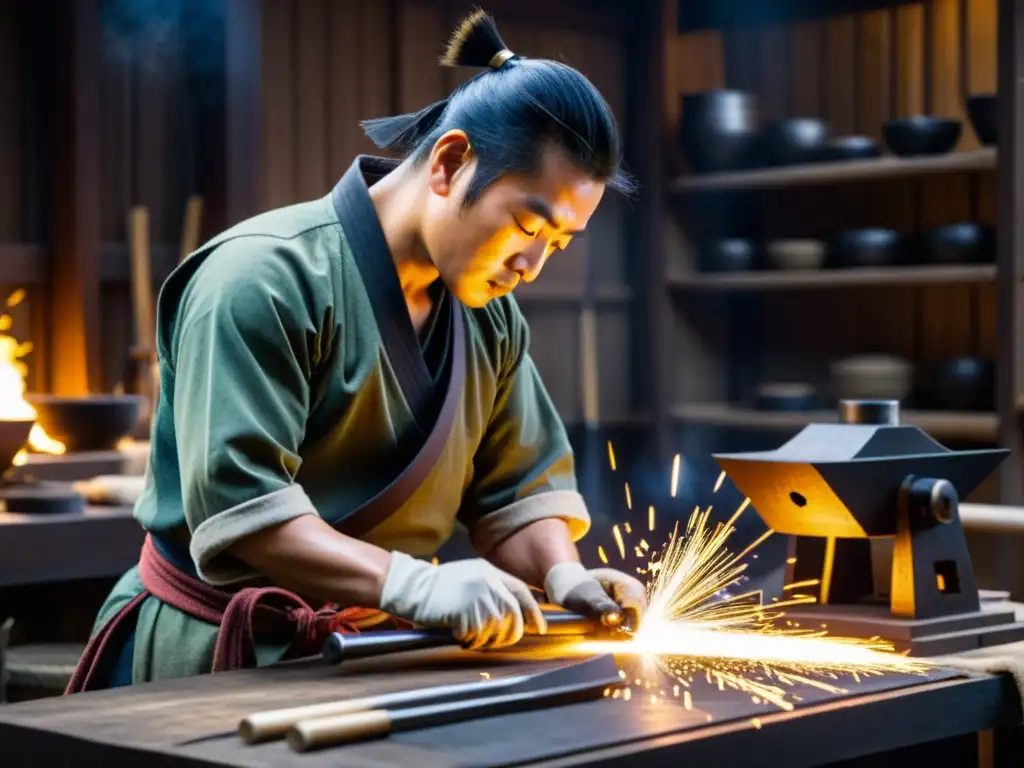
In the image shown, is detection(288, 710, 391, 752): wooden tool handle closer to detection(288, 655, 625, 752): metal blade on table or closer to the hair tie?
detection(288, 655, 625, 752): metal blade on table

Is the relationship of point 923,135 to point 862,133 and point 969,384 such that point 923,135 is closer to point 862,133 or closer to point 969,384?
point 862,133

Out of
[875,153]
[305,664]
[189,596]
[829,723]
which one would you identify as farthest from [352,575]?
[875,153]

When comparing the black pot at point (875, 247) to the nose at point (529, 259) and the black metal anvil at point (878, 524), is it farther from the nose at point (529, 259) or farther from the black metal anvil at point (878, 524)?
the nose at point (529, 259)

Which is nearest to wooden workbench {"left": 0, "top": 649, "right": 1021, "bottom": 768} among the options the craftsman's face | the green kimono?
the green kimono

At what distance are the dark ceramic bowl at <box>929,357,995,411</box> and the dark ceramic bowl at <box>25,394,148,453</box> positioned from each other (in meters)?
2.80

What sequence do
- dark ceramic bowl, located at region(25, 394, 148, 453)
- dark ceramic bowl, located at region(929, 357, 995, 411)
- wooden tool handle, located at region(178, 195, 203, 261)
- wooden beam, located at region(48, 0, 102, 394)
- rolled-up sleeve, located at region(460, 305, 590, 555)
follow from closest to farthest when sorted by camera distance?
1. rolled-up sleeve, located at region(460, 305, 590, 555)
2. dark ceramic bowl, located at region(25, 394, 148, 453)
3. wooden beam, located at region(48, 0, 102, 394)
4. wooden tool handle, located at region(178, 195, 203, 261)
5. dark ceramic bowl, located at region(929, 357, 995, 411)

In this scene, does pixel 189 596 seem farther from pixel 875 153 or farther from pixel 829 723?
Answer: pixel 875 153

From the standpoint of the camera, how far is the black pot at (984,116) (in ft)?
17.8

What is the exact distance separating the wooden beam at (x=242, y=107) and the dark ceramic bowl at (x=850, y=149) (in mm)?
2085

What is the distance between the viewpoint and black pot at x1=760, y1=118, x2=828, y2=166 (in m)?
5.96

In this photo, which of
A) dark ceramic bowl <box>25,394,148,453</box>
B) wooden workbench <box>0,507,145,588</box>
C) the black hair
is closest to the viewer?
the black hair

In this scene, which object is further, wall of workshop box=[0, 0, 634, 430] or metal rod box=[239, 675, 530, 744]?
wall of workshop box=[0, 0, 634, 430]

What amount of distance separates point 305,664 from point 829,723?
26.5 inches

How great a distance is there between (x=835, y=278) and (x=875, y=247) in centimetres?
18
